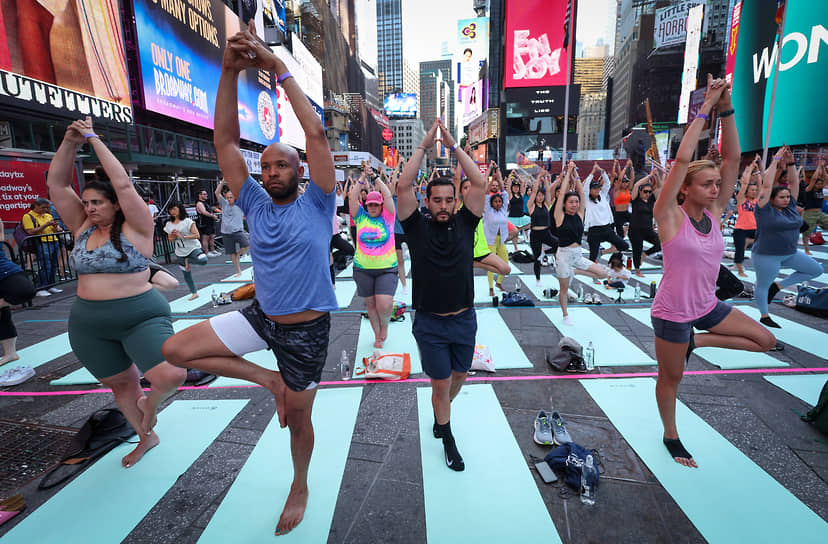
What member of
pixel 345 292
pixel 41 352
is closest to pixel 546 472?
pixel 345 292

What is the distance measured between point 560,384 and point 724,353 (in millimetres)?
2475

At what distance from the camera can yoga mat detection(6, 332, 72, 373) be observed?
205 inches

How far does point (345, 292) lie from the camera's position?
29.1ft

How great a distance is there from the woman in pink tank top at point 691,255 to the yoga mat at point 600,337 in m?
1.89

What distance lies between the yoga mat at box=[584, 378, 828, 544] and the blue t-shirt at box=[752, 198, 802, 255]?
3262 millimetres

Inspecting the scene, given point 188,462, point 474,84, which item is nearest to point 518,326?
point 188,462

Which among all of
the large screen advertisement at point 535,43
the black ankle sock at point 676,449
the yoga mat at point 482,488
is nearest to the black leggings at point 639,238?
the black ankle sock at point 676,449

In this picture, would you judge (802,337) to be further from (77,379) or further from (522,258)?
(77,379)

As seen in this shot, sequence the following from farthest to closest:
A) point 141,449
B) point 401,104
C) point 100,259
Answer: point 401,104
point 141,449
point 100,259

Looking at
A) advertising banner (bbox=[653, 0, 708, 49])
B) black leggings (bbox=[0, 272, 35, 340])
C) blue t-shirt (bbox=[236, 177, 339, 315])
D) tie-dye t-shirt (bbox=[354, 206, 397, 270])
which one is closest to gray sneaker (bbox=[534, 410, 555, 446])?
blue t-shirt (bbox=[236, 177, 339, 315])

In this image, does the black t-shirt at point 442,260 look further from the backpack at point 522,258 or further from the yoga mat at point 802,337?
the backpack at point 522,258

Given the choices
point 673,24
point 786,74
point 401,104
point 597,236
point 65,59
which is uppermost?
point 673,24

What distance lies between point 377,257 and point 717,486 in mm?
3875

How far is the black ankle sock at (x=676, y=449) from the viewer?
10.0 feet
